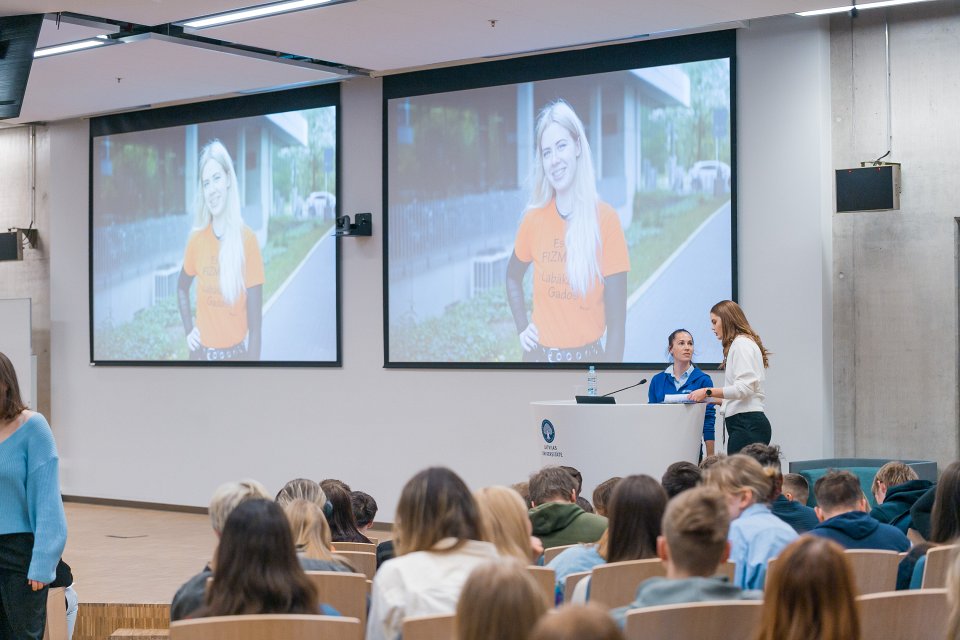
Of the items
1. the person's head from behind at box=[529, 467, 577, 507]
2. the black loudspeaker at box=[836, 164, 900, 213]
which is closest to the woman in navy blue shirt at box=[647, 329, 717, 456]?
the black loudspeaker at box=[836, 164, 900, 213]

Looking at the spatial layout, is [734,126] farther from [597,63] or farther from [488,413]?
[488,413]

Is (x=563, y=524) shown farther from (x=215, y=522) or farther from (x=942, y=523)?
(x=215, y=522)

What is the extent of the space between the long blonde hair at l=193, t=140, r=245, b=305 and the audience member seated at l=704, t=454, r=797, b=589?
7.14 metres

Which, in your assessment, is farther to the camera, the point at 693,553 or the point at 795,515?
the point at 795,515

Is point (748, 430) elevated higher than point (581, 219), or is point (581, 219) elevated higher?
point (581, 219)

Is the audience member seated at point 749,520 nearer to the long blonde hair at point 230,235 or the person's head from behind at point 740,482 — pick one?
the person's head from behind at point 740,482

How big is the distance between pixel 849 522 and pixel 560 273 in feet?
16.0

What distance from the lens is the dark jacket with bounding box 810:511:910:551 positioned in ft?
12.5

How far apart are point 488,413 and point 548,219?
158 cm

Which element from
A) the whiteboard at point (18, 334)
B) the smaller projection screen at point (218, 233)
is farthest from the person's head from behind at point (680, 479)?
the whiteboard at point (18, 334)

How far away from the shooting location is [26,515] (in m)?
3.92

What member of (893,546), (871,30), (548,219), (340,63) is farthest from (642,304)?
(893,546)

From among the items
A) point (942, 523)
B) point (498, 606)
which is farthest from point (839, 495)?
point (498, 606)

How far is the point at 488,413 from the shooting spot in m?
9.00
